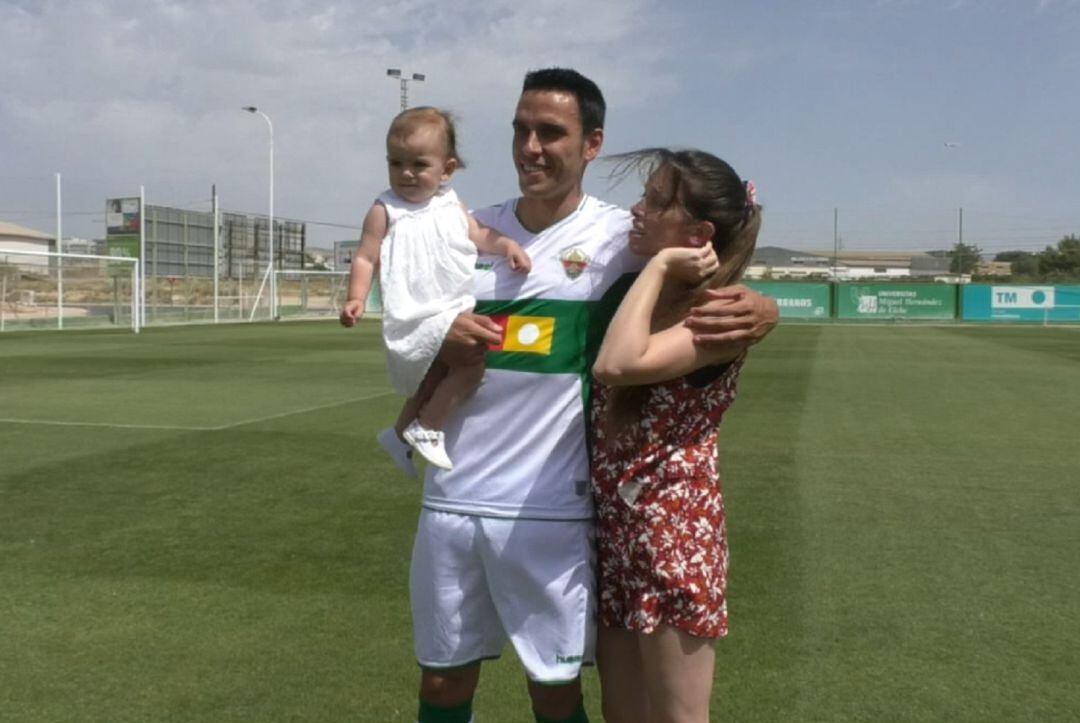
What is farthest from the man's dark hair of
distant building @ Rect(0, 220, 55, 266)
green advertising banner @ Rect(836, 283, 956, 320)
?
distant building @ Rect(0, 220, 55, 266)

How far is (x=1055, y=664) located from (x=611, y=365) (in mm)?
3053

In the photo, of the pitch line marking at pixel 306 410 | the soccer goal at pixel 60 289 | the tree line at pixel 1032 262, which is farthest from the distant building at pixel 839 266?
the pitch line marking at pixel 306 410

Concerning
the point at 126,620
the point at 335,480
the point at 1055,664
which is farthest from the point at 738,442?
the point at 126,620

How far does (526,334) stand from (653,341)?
1.31ft

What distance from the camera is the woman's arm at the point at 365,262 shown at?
10.5 feet

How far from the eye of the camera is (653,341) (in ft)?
8.11

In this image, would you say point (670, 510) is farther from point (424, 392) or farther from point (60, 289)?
point (60, 289)

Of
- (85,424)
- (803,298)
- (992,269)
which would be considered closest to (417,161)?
(85,424)

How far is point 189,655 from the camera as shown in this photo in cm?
456

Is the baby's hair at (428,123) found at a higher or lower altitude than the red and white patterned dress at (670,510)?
higher

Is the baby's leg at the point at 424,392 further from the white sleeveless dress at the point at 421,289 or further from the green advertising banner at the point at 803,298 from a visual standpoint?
the green advertising banner at the point at 803,298

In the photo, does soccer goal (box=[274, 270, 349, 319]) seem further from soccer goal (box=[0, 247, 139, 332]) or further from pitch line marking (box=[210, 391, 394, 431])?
pitch line marking (box=[210, 391, 394, 431])

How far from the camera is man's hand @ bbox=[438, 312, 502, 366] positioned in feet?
8.77

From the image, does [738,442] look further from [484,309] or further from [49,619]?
[484,309]
